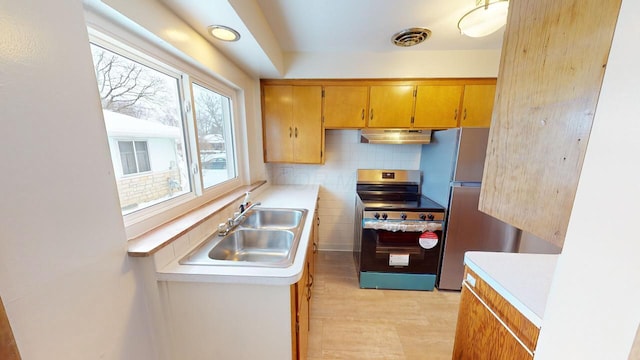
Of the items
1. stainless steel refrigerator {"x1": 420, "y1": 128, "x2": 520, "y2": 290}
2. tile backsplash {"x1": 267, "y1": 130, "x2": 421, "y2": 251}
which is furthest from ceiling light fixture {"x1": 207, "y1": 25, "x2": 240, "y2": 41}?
stainless steel refrigerator {"x1": 420, "y1": 128, "x2": 520, "y2": 290}

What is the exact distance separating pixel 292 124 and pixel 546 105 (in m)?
2.06

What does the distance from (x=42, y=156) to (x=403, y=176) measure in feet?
9.07

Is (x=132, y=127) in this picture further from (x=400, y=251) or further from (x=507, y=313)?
(x=400, y=251)

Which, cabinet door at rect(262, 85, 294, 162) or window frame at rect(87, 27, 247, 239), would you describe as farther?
cabinet door at rect(262, 85, 294, 162)

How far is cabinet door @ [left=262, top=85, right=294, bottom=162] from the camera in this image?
7.56 ft

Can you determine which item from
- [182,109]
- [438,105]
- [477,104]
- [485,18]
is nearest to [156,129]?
[182,109]

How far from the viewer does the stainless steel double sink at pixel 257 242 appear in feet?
3.57

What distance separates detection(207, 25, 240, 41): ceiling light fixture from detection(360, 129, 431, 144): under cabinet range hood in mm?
1507

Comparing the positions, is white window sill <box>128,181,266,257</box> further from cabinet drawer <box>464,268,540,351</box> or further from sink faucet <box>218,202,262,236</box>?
cabinet drawer <box>464,268,540,351</box>

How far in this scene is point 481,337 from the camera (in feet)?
3.22

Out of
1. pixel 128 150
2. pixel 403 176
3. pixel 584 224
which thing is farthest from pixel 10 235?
pixel 403 176

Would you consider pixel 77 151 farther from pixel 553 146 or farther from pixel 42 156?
pixel 553 146

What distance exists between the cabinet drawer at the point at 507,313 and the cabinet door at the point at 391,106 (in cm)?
163

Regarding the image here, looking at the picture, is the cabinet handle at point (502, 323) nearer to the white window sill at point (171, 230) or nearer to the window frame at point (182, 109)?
the white window sill at point (171, 230)
